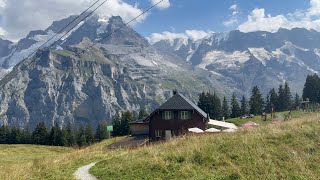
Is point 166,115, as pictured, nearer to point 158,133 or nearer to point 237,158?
point 158,133

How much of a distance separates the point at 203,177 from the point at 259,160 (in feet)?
9.54

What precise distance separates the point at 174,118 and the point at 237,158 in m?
58.5

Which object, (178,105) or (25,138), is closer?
(178,105)

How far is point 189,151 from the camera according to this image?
20.8m

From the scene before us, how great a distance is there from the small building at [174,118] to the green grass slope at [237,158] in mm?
52819

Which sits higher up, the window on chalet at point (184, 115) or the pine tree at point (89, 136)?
the window on chalet at point (184, 115)

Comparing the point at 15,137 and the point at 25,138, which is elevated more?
the point at 15,137

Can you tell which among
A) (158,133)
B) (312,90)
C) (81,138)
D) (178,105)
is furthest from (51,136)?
(312,90)

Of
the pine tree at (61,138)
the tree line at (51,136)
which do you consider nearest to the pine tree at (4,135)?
the tree line at (51,136)

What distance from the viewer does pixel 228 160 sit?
1856 cm

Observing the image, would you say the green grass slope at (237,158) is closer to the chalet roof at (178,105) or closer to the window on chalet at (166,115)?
the chalet roof at (178,105)

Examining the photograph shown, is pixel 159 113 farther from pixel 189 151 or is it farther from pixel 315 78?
pixel 315 78

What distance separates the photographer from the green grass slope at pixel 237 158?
16641mm

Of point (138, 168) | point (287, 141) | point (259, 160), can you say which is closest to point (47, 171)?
point (138, 168)
